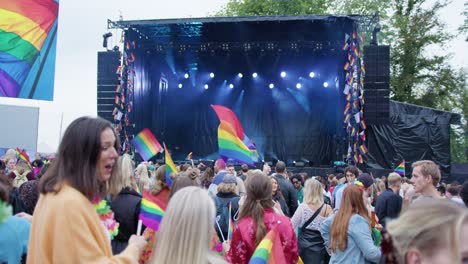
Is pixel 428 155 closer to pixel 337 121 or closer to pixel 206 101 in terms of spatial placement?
pixel 337 121

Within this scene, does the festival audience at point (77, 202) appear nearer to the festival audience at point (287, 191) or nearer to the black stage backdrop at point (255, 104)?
the festival audience at point (287, 191)

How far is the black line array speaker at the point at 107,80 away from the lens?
18.8m


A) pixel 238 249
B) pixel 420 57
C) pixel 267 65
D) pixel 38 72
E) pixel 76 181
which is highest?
pixel 420 57

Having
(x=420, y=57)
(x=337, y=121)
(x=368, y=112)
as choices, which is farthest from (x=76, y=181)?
(x=420, y=57)

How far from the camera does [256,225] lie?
166 inches

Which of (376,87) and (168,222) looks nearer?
(168,222)

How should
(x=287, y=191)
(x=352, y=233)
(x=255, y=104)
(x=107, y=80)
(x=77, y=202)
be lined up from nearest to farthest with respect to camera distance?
(x=77, y=202)
(x=352, y=233)
(x=287, y=191)
(x=107, y=80)
(x=255, y=104)

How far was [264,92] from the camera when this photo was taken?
23.8 m

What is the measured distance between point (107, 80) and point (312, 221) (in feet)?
48.1

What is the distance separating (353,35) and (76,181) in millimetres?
16980

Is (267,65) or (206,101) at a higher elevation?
(267,65)

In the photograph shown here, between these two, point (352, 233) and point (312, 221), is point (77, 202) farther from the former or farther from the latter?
point (312, 221)

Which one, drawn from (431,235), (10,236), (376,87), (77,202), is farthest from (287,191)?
(376,87)

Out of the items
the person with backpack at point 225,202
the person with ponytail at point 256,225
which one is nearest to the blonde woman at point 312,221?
the person with backpack at point 225,202
